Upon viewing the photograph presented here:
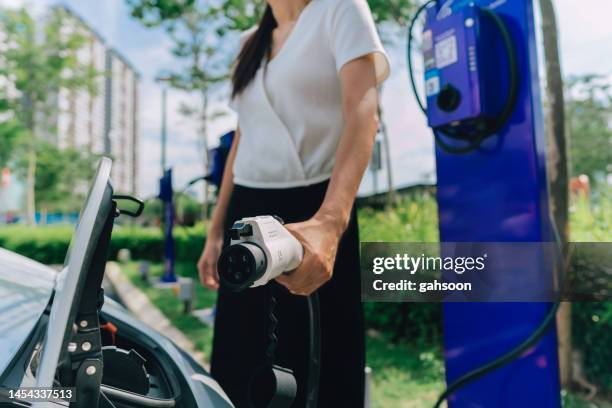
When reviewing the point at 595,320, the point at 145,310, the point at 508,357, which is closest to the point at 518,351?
the point at 508,357

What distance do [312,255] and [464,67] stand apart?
125 cm

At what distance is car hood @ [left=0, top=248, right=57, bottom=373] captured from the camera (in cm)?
86

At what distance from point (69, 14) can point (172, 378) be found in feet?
67.0

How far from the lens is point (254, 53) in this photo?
125 cm

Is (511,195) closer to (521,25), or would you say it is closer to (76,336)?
(521,25)

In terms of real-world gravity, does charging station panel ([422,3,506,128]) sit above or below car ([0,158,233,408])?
above

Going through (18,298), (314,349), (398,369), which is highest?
(18,298)

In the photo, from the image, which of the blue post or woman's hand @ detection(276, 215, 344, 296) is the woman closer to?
woman's hand @ detection(276, 215, 344, 296)

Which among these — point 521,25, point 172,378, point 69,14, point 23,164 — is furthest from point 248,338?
point 23,164

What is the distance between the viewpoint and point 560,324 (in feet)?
9.95

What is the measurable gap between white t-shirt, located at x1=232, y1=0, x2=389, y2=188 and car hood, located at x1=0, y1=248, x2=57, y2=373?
51 centimetres

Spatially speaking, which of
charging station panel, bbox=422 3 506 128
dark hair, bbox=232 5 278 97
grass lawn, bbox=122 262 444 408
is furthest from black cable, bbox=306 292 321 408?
grass lawn, bbox=122 262 444 408

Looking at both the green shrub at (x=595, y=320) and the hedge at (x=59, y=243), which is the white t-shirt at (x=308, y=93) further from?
the hedge at (x=59, y=243)

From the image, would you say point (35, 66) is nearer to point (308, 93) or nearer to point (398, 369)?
point (398, 369)
